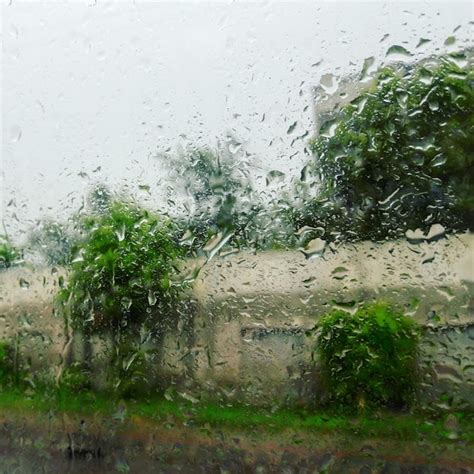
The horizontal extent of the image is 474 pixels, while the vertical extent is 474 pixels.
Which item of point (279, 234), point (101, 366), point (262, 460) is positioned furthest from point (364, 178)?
point (101, 366)

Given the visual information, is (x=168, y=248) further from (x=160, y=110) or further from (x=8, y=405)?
(x=8, y=405)

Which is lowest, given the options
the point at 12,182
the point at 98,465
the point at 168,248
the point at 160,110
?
the point at 98,465

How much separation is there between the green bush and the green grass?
0.03 meters

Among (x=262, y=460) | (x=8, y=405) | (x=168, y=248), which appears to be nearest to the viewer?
(x=262, y=460)

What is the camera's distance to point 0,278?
137cm

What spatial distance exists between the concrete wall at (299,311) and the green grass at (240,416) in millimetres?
32

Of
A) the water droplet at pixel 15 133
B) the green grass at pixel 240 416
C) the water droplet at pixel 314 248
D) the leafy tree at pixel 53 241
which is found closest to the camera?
the green grass at pixel 240 416

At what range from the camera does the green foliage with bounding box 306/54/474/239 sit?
0.97 m

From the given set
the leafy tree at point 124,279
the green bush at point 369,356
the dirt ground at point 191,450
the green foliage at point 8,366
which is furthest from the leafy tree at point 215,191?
the green foliage at point 8,366

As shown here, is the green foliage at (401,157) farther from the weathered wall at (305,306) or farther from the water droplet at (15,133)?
the water droplet at (15,133)

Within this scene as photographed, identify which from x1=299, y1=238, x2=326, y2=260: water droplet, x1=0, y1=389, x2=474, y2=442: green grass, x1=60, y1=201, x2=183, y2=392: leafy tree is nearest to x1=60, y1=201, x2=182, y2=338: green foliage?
x1=60, y1=201, x2=183, y2=392: leafy tree

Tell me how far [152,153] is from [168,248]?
0.72 feet

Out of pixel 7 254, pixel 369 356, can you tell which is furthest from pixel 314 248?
pixel 7 254

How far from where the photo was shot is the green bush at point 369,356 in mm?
938
